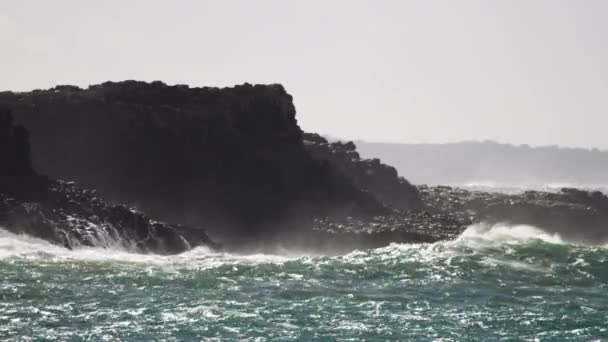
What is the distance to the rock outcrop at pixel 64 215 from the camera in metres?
61.0

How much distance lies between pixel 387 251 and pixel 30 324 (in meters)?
34.8

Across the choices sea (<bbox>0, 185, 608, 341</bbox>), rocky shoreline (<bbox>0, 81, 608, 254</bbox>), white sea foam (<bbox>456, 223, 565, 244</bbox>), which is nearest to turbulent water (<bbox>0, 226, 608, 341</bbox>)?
sea (<bbox>0, 185, 608, 341</bbox>)

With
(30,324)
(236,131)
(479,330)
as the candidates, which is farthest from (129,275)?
(236,131)

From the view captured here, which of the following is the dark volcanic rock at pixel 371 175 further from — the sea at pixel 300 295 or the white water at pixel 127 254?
the sea at pixel 300 295

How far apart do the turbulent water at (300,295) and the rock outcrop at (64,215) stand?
6.38 feet

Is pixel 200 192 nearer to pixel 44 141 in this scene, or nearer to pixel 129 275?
pixel 44 141

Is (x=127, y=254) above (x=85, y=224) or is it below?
below

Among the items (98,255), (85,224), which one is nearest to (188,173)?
(85,224)

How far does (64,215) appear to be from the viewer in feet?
208

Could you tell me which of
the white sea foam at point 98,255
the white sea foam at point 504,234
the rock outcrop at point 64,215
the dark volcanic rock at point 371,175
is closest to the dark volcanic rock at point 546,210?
the white sea foam at point 504,234

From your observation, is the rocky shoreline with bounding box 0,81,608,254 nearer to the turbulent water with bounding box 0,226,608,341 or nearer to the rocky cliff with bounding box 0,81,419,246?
the rocky cliff with bounding box 0,81,419,246

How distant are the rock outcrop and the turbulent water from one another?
6.38 ft

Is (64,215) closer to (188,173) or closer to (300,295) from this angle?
(188,173)

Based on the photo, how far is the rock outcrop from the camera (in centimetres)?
6097
